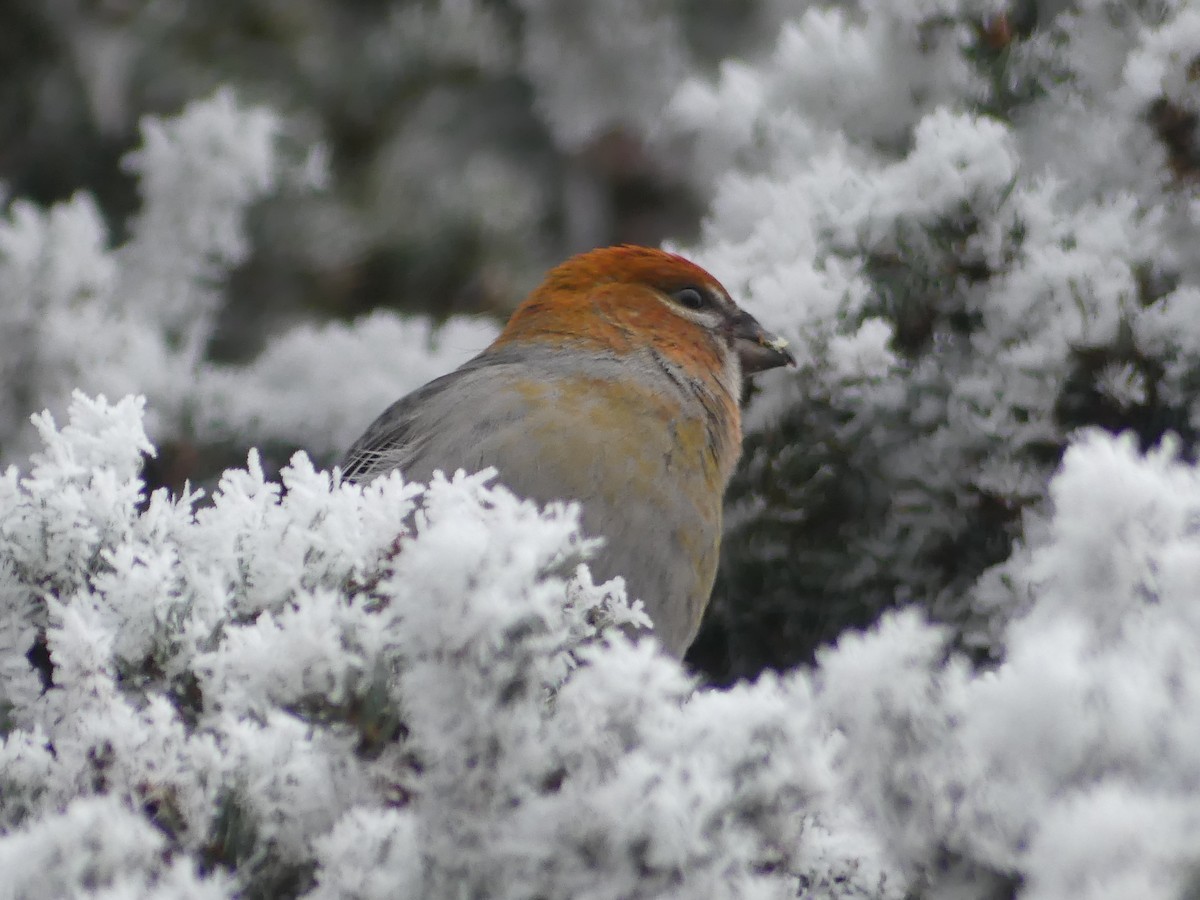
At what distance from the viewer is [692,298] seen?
3.36 metres

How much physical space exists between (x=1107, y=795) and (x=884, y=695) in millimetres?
285

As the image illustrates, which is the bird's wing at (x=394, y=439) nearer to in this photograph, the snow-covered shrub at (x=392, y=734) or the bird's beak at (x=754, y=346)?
the bird's beak at (x=754, y=346)

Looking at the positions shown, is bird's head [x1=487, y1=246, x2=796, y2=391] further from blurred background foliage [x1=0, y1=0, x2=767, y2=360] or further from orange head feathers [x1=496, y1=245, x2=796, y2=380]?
blurred background foliage [x1=0, y1=0, x2=767, y2=360]

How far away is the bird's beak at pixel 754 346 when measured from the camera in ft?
9.78

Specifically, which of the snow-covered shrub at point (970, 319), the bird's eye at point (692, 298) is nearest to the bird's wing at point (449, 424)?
the bird's eye at point (692, 298)

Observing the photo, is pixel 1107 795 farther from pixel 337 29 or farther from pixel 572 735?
pixel 337 29

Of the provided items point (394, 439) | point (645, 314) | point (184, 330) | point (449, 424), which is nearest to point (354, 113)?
point (184, 330)

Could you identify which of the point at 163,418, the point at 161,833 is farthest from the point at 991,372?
the point at 163,418

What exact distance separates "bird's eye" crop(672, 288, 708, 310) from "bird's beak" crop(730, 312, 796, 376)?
5.5 inches

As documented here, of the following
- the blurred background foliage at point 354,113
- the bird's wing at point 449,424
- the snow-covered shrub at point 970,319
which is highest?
the blurred background foliage at point 354,113

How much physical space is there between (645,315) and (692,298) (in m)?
0.13

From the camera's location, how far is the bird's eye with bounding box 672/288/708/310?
Answer: 10.9 feet

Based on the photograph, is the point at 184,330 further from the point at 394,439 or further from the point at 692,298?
the point at 692,298

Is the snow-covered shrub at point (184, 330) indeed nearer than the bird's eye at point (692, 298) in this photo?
No
